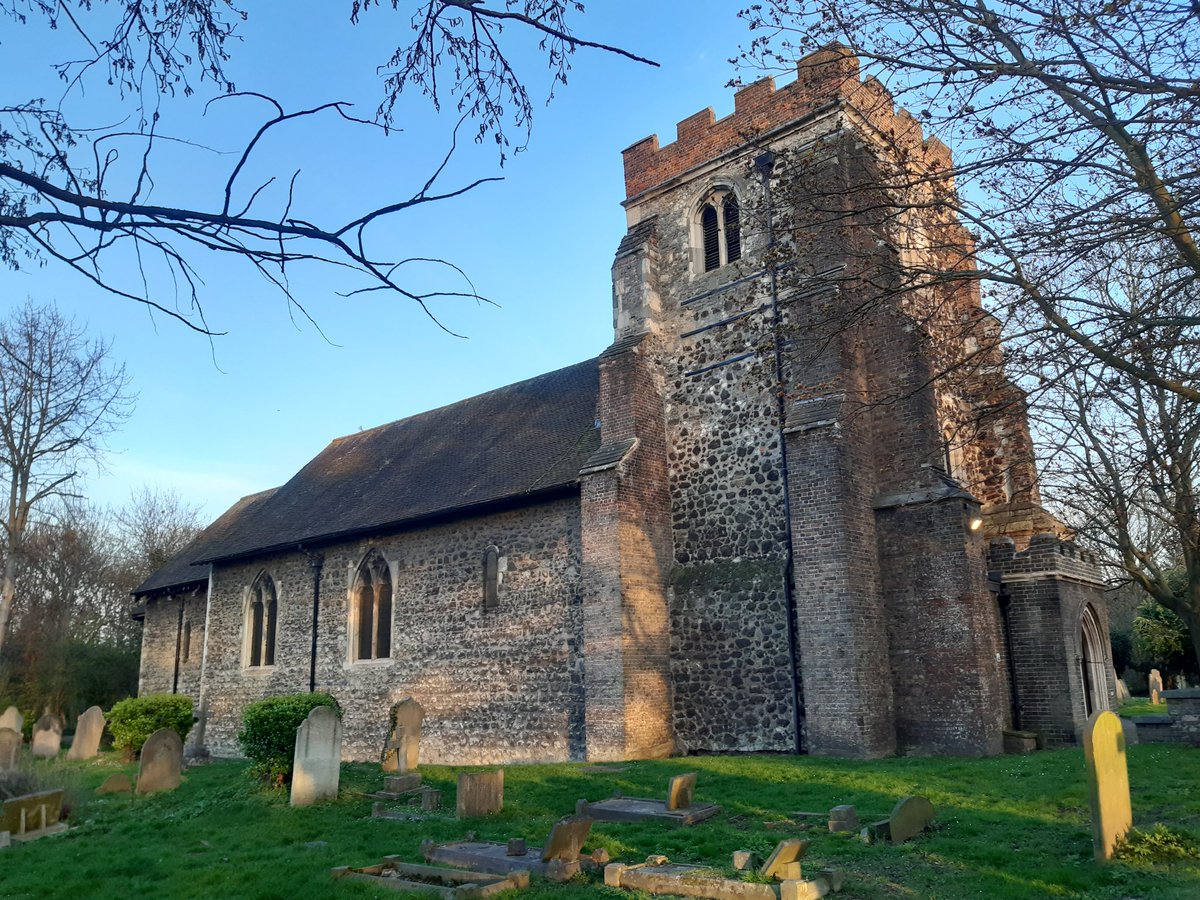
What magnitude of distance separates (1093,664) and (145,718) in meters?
18.0

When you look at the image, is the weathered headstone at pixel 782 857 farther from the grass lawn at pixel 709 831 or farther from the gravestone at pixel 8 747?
the gravestone at pixel 8 747

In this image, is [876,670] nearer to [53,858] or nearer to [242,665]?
[53,858]

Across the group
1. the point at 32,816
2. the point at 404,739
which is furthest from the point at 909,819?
the point at 32,816

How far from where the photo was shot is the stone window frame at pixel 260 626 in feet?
70.2

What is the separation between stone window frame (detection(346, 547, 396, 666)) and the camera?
18.5 metres

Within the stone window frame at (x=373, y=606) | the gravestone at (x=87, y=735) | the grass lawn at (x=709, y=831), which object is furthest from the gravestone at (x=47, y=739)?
the grass lawn at (x=709, y=831)

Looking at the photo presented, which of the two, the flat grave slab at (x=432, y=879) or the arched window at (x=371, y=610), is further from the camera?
the arched window at (x=371, y=610)

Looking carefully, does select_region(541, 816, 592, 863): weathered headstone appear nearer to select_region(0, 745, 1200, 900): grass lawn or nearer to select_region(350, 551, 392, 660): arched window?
select_region(0, 745, 1200, 900): grass lawn

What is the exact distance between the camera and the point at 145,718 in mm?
18281

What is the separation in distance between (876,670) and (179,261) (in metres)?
11.8

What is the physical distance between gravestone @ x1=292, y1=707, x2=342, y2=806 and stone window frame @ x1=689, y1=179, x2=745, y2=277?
33.0ft

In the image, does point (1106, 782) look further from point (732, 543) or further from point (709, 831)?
point (732, 543)

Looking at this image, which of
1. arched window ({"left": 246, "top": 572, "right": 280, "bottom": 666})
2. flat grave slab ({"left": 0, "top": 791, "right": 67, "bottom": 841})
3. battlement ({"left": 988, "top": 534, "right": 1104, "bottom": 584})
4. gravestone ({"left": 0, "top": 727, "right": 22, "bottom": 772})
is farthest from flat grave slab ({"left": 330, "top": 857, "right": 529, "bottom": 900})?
arched window ({"left": 246, "top": 572, "right": 280, "bottom": 666})

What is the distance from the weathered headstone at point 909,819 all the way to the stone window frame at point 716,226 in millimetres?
10514
